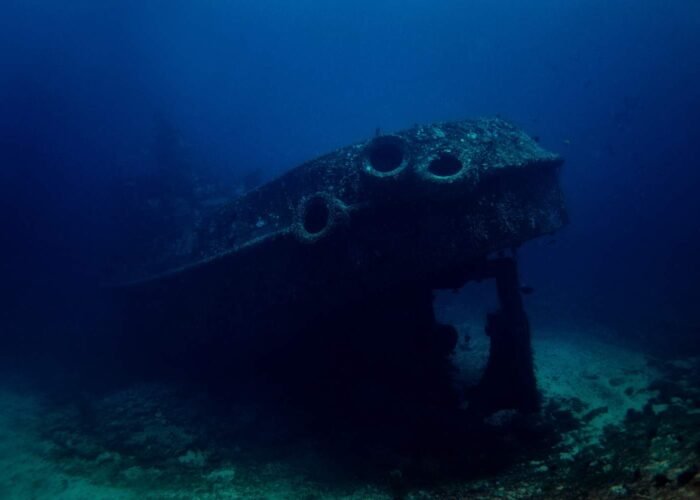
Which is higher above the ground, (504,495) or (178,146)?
(178,146)

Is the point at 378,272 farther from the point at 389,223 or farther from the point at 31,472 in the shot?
the point at 31,472

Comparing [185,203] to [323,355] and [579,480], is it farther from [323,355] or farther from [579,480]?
[579,480]

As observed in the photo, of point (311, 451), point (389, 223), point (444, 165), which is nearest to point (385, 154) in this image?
point (444, 165)

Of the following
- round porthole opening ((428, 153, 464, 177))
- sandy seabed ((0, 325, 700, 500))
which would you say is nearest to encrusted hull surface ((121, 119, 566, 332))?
round porthole opening ((428, 153, 464, 177))

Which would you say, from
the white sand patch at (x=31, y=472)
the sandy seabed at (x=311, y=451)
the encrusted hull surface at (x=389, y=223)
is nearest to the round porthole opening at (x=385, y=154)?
the encrusted hull surface at (x=389, y=223)

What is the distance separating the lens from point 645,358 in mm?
9977

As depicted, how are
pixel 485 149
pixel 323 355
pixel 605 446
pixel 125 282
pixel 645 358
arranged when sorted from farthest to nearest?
1. pixel 645 358
2. pixel 125 282
3. pixel 323 355
4. pixel 485 149
5. pixel 605 446

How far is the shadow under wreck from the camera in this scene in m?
5.54

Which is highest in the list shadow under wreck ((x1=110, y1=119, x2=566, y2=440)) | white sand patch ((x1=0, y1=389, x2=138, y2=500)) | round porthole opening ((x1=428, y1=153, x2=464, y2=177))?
round porthole opening ((x1=428, y1=153, x2=464, y2=177))

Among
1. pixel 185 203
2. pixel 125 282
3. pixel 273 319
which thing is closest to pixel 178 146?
pixel 185 203

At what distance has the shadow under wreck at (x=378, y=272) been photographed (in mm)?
5535

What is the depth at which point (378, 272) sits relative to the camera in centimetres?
558

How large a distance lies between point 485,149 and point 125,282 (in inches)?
289

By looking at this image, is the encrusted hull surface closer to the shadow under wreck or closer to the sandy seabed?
the shadow under wreck
